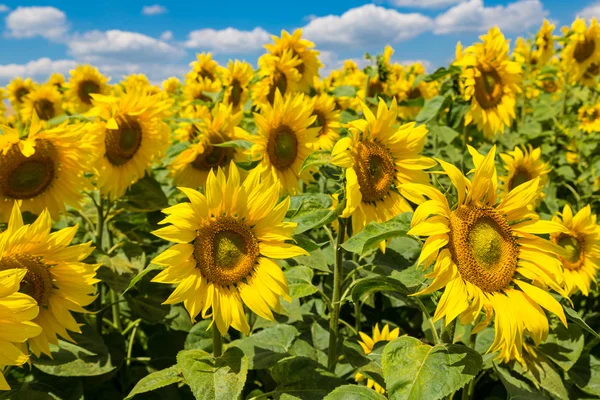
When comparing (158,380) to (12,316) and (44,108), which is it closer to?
(12,316)

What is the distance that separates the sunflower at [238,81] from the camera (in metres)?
5.36

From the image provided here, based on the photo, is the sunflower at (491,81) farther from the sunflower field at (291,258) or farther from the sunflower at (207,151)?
the sunflower at (207,151)

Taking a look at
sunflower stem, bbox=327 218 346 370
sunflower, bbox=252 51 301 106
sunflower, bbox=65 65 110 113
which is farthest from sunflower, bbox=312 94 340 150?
sunflower, bbox=65 65 110 113

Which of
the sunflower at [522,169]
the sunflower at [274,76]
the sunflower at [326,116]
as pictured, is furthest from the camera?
the sunflower at [274,76]

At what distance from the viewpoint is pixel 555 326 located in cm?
292

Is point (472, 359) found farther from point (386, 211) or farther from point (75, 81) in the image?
point (75, 81)

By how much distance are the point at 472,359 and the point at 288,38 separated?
13.2 ft

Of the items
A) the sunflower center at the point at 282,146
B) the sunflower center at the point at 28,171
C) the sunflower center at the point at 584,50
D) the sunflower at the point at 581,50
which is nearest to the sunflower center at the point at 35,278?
the sunflower center at the point at 28,171

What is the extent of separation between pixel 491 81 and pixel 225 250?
3.12 meters

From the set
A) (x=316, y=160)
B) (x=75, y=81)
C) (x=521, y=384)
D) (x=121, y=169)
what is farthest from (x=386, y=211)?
(x=75, y=81)

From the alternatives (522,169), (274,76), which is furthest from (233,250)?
(274,76)

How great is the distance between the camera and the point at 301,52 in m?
5.20

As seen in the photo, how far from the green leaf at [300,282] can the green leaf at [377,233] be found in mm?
447

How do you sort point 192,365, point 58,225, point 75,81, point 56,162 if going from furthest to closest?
point 75,81 < point 58,225 < point 56,162 < point 192,365
